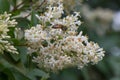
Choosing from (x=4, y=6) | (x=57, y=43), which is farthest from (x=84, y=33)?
(x=57, y=43)

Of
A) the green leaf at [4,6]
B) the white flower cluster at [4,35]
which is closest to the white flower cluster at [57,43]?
the white flower cluster at [4,35]

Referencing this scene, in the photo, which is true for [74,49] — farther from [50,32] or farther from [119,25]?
[119,25]

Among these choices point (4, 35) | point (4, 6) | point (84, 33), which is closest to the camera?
point (4, 35)

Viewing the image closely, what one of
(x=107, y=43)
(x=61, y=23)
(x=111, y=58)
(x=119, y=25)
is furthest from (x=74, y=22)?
(x=119, y=25)

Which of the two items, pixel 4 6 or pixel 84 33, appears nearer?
pixel 4 6

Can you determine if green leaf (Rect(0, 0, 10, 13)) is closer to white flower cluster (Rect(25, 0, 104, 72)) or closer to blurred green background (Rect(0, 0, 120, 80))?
blurred green background (Rect(0, 0, 120, 80))

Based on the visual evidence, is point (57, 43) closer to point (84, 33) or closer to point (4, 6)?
point (4, 6)

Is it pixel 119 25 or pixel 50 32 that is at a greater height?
pixel 119 25
